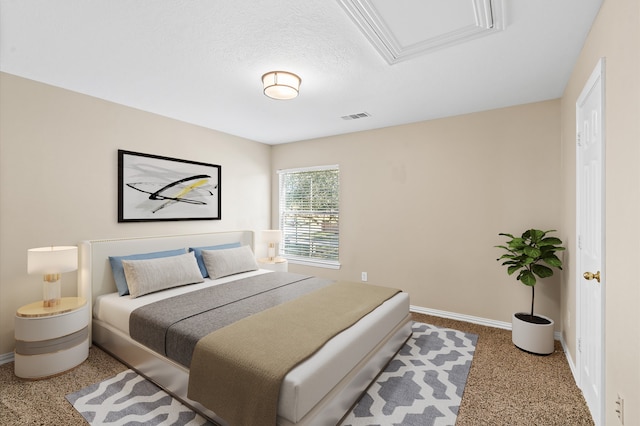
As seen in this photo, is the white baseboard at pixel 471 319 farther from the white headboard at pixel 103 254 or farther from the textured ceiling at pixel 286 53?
the white headboard at pixel 103 254

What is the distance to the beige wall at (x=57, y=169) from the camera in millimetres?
2576

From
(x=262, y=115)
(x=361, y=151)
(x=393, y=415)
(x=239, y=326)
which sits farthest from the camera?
(x=361, y=151)

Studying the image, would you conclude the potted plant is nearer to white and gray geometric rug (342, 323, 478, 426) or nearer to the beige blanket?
white and gray geometric rug (342, 323, 478, 426)

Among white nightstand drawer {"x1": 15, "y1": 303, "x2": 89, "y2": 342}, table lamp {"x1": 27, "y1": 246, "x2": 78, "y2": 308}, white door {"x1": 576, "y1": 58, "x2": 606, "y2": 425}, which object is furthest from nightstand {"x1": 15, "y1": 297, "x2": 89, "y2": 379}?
white door {"x1": 576, "y1": 58, "x2": 606, "y2": 425}

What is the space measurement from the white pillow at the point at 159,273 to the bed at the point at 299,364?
0.25ft

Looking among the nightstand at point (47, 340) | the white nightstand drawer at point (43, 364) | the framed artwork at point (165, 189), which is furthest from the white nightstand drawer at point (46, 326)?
the framed artwork at point (165, 189)

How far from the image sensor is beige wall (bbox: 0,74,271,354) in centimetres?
258

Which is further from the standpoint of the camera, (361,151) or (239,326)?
(361,151)

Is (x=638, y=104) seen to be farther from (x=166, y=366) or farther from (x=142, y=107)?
(x=142, y=107)

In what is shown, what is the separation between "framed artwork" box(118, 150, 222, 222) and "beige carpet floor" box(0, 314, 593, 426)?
5.02ft

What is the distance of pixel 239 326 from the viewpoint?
2131mm

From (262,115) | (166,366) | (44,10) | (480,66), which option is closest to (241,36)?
(44,10)

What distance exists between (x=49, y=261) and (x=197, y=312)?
127 cm

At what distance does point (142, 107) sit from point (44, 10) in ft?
5.49
